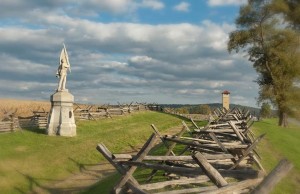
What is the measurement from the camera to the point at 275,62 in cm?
3775

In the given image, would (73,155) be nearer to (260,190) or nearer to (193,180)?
(193,180)

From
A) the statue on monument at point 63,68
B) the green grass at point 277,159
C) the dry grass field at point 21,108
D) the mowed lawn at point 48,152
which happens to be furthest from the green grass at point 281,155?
Result: the dry grass field at point 21,108

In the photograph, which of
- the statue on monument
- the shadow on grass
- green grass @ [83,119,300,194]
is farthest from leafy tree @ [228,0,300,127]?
the shadow on grass

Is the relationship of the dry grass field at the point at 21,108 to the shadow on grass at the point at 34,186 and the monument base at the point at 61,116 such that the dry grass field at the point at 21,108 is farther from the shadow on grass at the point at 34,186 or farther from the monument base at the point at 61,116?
the shadow on grass at the point at 34,186

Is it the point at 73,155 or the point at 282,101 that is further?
the point at 282,101

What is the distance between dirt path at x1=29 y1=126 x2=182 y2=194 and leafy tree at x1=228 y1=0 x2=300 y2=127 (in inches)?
865

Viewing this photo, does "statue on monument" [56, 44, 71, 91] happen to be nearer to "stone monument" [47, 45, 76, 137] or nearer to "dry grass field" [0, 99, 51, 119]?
"stone monument" [47, 45, 76, 137]

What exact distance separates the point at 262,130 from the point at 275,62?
11.0 metres

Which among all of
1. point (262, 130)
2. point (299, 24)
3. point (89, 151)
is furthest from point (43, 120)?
point (299, 24)

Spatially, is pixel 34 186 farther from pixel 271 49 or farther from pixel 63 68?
pixel 271 49

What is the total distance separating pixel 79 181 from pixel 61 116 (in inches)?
384

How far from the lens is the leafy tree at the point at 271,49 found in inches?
1458

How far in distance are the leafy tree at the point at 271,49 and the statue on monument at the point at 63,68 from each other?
56.8 ft

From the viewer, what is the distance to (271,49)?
37.1 metres
